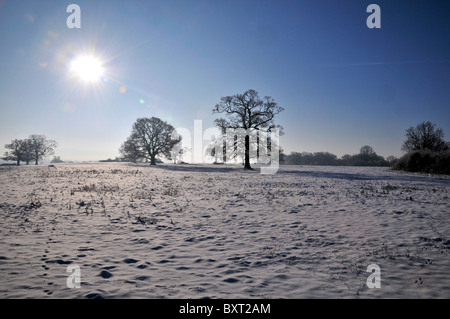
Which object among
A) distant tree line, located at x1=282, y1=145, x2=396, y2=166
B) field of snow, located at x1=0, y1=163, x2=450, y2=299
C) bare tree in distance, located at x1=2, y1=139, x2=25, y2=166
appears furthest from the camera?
distant tree line, located at x1=282, y1=145, x2=396, y2=166

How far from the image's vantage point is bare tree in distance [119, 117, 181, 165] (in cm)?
4984

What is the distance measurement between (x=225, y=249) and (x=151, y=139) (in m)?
49.0

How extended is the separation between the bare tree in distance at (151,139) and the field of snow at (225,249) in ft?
134

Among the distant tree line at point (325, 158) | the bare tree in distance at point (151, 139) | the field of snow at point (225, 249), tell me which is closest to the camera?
the field of snow at point (225, 249)

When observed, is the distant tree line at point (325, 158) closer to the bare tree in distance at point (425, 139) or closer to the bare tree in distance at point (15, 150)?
the bare tree in distance at point (425, 139)

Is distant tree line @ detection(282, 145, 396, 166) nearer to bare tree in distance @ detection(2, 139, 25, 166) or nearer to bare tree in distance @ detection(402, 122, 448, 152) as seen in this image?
bare tree in distance @ detection(402, 122, 448, 152)

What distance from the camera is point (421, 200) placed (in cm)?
1083

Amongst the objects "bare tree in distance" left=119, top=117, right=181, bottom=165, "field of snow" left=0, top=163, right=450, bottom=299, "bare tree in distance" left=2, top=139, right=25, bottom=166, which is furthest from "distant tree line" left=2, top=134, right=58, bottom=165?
"field of snow" left=0, top=163, right=450, bottom=299

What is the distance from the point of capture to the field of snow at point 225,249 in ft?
13.3

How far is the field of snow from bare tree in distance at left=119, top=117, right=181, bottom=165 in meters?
40.8

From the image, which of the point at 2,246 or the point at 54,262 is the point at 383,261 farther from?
the point at 2,246

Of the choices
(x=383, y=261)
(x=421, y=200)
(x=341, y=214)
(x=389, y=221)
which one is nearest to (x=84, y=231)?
(x=383, y=261)
